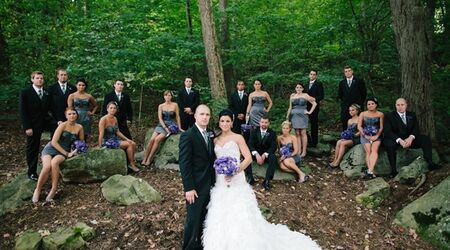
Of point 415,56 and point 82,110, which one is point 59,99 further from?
point 415,56

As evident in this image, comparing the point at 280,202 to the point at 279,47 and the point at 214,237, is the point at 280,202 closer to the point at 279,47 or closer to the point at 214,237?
the point at 214,237

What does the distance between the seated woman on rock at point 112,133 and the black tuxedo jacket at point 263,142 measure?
263 centimetres

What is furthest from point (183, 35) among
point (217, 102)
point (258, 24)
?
point (217, 102)

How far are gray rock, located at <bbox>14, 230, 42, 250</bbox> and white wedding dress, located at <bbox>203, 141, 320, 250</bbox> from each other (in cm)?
262

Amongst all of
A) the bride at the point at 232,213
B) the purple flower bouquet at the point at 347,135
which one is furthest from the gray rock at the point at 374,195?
the bride at the point at 232,213

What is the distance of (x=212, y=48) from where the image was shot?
410 inches

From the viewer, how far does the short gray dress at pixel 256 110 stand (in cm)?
885

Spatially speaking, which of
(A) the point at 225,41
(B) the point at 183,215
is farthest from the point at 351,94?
(A) the point at 225,41

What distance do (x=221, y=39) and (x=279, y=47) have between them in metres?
2.25

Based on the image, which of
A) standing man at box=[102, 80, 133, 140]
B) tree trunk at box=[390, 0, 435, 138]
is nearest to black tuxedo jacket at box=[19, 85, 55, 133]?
standing man at box=[102, 80, 133, 140]

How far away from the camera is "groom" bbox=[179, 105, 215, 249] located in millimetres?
4305

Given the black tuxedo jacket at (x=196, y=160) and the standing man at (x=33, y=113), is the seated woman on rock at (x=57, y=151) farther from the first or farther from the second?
the black tuxedo jacket at (x=196, y=160)

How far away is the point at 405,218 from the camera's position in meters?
6.22

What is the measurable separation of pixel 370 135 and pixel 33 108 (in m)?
7.11
